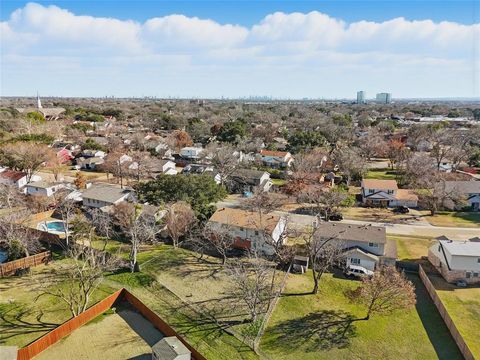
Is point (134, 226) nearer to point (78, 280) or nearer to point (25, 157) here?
point (78, 280)

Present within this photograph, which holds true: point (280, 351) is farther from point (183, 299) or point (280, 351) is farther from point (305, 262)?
point (305, 262)

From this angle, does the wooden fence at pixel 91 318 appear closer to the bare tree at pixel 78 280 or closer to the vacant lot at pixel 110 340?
the vacant lot at pixel 110 340

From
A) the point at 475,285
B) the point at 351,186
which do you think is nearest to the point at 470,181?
the point at 351,186

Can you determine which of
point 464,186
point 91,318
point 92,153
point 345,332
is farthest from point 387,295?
point 92,153

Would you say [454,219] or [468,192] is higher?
[468,192]

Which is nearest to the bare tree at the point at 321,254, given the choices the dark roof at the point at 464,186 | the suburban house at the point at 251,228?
the suburban house at the point at 251,228
